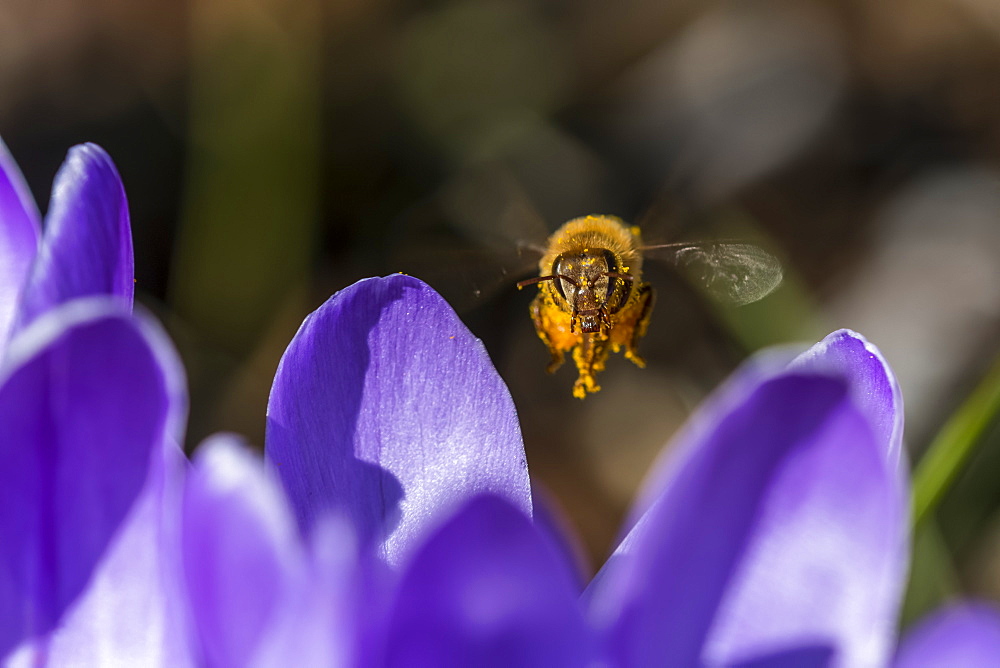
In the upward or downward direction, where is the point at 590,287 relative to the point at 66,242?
downward

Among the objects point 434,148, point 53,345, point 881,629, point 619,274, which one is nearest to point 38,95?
point 434,148

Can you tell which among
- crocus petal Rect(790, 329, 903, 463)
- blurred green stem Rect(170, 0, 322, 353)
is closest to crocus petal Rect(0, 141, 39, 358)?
→ crocus petal Rect(790, 329, 903, 463)

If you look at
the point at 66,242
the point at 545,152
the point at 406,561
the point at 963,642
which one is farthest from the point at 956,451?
the point at 545,152

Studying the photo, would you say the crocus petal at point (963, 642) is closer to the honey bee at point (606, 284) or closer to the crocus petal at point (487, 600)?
the crocus petal at point (487, 600)

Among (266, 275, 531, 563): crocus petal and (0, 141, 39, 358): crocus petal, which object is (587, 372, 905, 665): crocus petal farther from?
(0, 141, 39, 358): crocus petal

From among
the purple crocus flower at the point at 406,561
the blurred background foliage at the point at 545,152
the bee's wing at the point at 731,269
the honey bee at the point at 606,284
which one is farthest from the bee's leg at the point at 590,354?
the blurred background foliage at the point at 545,152

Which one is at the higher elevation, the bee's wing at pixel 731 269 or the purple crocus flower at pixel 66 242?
the purple crocus flower at pixel 66 242

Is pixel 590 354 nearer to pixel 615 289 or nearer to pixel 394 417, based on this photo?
pixel 615 289
